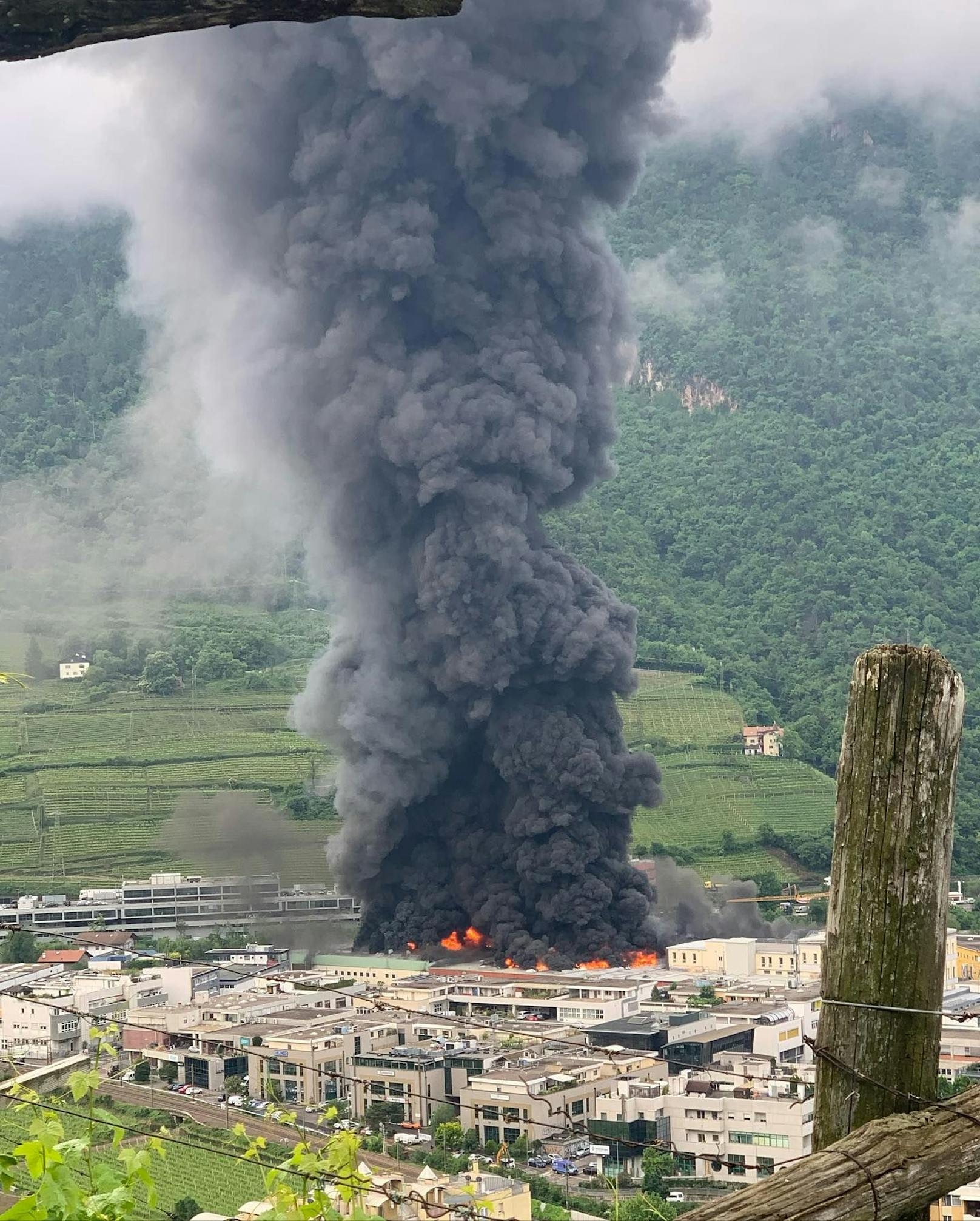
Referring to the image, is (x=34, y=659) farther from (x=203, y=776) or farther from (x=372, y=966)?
(x=372, y=966)

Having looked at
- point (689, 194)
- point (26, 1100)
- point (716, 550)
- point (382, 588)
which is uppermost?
point (689, 194)

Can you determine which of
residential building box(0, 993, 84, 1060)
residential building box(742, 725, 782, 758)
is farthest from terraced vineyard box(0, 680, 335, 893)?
residential building box(0, 993, 84, 1060)

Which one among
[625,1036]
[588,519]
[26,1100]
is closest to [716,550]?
[588,519]

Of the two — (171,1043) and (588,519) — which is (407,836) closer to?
(171,1043)

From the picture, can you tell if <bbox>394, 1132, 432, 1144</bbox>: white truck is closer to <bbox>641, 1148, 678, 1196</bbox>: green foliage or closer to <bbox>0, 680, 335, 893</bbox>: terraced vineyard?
<bbox>641, 1148, 678, 1196</bbox>: green foliage

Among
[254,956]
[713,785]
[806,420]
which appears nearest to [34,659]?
[713,785]

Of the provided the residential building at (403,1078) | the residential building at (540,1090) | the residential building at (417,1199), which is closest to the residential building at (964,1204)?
the residential building at (417,1199)
